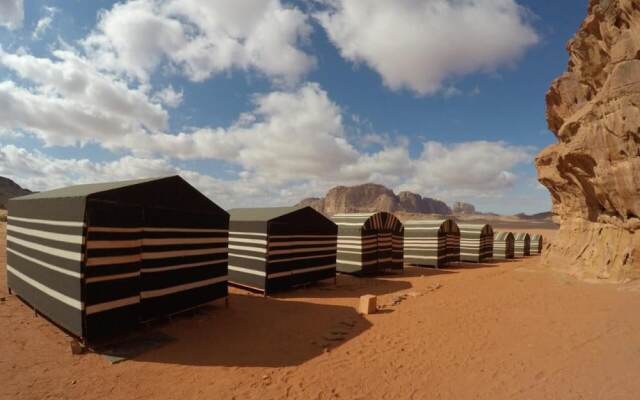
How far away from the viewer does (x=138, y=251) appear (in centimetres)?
795

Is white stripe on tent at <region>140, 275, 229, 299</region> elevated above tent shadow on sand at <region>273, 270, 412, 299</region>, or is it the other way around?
white stripe on tent at <region>140, 275, 229, 299</region>

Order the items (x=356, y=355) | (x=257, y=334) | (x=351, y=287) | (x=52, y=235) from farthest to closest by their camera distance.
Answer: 1. (x=351, y=287)
2. (x=257, y=334)
3. (x=52, y=235)
4. (x=356, y=355)

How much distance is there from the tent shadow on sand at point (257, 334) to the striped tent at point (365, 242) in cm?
720

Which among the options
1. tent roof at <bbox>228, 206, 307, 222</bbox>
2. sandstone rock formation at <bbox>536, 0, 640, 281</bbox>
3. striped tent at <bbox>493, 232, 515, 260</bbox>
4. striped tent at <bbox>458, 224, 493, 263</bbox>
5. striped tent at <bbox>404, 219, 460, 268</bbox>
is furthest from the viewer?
striped tent at <bbox>493, 232, 515, 260</bbox>

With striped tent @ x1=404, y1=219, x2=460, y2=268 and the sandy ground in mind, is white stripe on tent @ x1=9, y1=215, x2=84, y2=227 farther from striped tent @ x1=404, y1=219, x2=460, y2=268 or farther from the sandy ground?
striped tent @ x1=404, y1=219, x2=460, y2=268

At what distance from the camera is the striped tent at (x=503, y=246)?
1297 inches

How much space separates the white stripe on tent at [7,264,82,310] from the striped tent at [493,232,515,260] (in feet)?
114

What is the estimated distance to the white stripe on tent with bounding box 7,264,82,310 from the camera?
7.07 m

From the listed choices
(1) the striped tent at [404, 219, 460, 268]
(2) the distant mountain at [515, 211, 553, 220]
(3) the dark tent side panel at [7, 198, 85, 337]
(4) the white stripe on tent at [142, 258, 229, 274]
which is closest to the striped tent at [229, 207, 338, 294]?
(4) the white stripe on tent at [142, 258, 229, 274]

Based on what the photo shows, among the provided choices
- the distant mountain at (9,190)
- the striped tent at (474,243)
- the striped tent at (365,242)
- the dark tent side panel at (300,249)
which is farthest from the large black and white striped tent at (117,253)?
the distant mountain at (9,190)

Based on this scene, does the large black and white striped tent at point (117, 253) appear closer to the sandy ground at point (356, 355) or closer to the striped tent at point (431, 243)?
the sandy ground at point (356, 355)

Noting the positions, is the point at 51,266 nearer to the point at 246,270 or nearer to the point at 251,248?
the point at 251,248

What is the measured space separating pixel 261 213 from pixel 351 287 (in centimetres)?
549

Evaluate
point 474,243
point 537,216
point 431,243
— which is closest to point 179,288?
point 431,243
